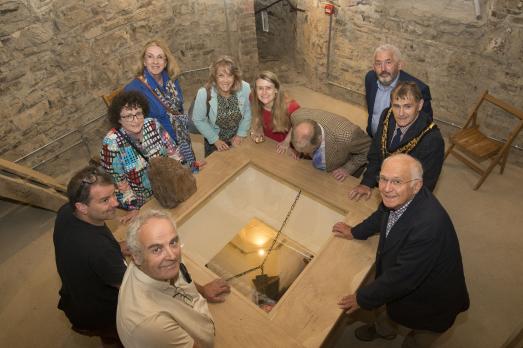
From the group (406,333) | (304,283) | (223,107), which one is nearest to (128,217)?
(223,107)

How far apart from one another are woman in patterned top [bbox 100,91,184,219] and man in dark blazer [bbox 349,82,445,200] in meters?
1.62

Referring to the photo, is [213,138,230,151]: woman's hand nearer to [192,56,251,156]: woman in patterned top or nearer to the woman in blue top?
[192,56,251,156]: woman in patterned top

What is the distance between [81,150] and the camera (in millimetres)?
5086

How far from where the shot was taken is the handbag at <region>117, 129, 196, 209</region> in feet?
8.85

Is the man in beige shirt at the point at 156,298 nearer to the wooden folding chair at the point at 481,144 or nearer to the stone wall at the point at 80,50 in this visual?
the stone wall at the point at 80,50

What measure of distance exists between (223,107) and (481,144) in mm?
3079

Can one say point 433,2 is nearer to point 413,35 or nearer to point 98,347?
point 413,35

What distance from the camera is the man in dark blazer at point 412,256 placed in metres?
1.99

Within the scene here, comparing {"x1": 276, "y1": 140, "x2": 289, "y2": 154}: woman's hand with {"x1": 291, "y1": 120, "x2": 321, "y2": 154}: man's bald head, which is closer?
{"x1": 291, "y1": 120, "x2": 321, "y2": 154}: man's bald head

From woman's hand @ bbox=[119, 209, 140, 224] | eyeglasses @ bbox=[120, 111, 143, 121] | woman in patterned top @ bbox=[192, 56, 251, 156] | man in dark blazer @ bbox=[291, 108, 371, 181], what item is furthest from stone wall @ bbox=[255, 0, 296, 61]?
woman's hand @ bbox=[119, 209, 140, 224]

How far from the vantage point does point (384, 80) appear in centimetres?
337

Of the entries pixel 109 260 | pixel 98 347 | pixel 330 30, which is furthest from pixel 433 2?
A: pixel 98 347

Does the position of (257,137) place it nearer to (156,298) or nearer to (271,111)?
(271,111)

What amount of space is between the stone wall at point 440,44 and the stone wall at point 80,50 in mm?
1433
